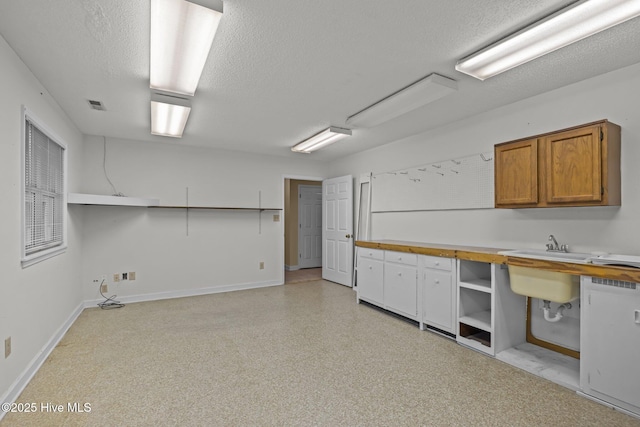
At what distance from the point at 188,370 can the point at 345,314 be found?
6.65 feet

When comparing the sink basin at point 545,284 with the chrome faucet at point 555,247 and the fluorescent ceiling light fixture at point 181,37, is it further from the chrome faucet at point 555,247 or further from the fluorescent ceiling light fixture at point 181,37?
the fluorescent ceiling light fixture at point 181,37

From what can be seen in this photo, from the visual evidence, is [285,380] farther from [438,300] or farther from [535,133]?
[535,133]

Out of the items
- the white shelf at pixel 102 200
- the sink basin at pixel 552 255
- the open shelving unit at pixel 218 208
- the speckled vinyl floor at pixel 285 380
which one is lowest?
the speckled vinyl floor at pixel 285 380

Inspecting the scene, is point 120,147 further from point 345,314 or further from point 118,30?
point 345,314

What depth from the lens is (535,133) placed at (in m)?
3.11

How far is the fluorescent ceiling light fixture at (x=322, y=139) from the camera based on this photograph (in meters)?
4.13

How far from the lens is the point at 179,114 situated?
344cm

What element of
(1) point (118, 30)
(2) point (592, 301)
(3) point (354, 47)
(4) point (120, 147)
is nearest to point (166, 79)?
(1) point (118, 30)

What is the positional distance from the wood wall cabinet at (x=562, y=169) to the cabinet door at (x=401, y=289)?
1.25 m

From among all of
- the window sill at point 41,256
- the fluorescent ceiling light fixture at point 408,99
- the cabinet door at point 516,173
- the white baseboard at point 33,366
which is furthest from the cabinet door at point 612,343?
the window sill at point 41,256

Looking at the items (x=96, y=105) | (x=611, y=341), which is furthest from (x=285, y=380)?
(x=96, y=105)

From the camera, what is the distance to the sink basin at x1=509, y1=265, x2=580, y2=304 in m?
2.43

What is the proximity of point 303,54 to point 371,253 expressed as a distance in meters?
2.82

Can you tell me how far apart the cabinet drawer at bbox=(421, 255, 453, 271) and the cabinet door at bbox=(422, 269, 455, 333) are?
5 centimetres
